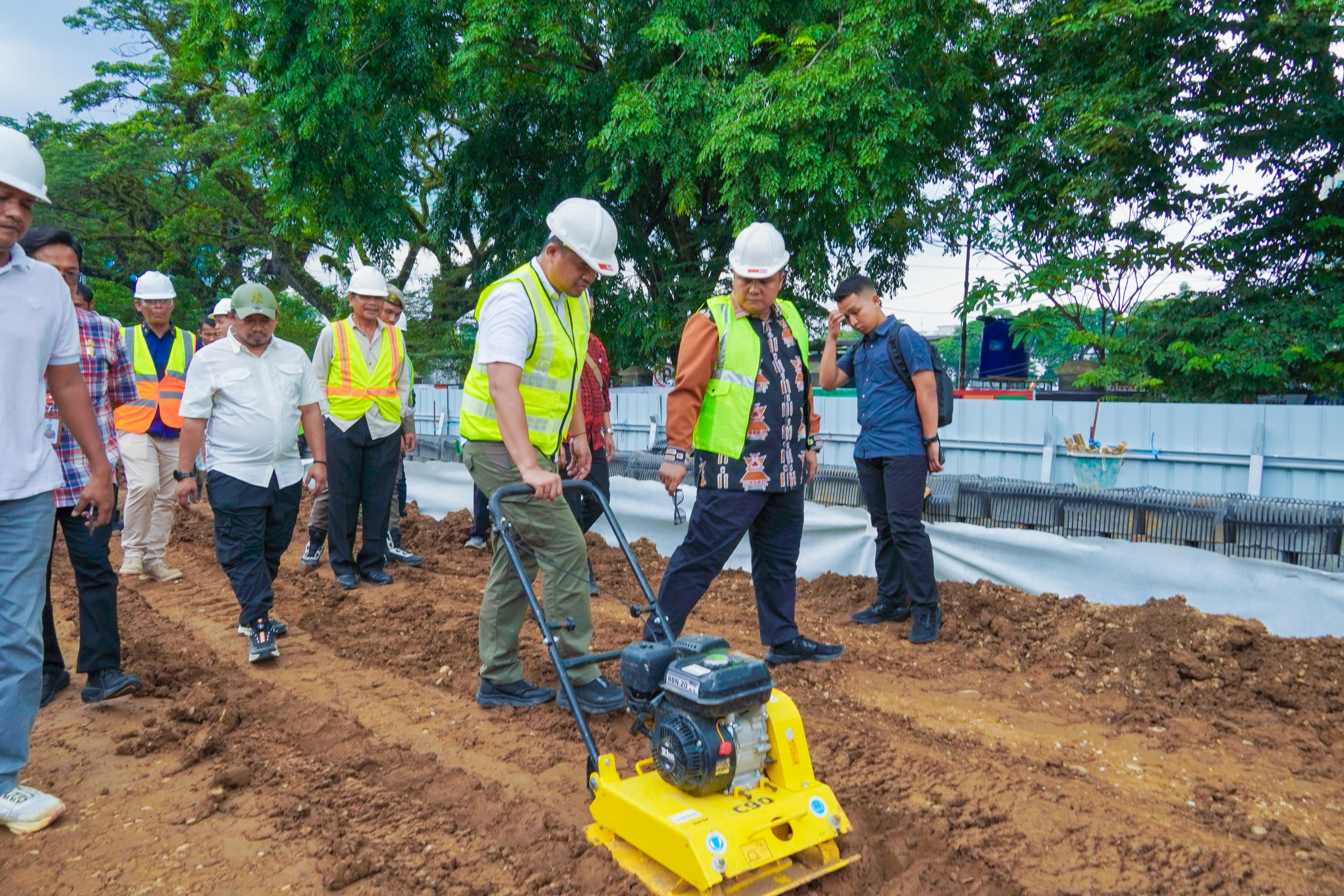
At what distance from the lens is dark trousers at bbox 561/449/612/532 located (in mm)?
6117

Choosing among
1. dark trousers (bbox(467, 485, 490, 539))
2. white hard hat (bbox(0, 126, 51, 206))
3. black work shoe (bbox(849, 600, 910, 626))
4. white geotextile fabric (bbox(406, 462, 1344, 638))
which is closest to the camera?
white hard hat (bbox(0, 126, 51, 206))

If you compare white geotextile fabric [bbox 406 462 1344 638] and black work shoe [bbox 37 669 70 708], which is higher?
white geotextile fabric [bbox 406 462 1344 638]

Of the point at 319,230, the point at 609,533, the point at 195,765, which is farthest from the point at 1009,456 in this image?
the point at 319,230

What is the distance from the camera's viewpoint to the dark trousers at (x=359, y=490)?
6.17m

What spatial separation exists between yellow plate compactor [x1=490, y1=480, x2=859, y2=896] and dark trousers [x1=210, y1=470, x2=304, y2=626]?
2.59 m

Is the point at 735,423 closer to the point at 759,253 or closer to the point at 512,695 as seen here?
the point at 759,253

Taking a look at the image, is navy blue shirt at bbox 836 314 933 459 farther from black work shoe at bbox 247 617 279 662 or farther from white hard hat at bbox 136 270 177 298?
white hard hat at bbox 136 270 177 298

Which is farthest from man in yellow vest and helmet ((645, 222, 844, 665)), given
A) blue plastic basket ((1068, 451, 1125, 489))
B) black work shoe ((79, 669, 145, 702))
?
blue plastic basket ((1068, 451, 1125, 489))

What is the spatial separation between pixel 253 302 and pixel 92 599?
156cm

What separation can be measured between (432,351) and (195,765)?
15883 millimetres

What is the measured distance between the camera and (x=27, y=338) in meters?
2.83

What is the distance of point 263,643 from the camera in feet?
15.2

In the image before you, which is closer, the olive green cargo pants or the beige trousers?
the olive green cargo pants

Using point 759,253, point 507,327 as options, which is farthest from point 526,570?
point 759,253
